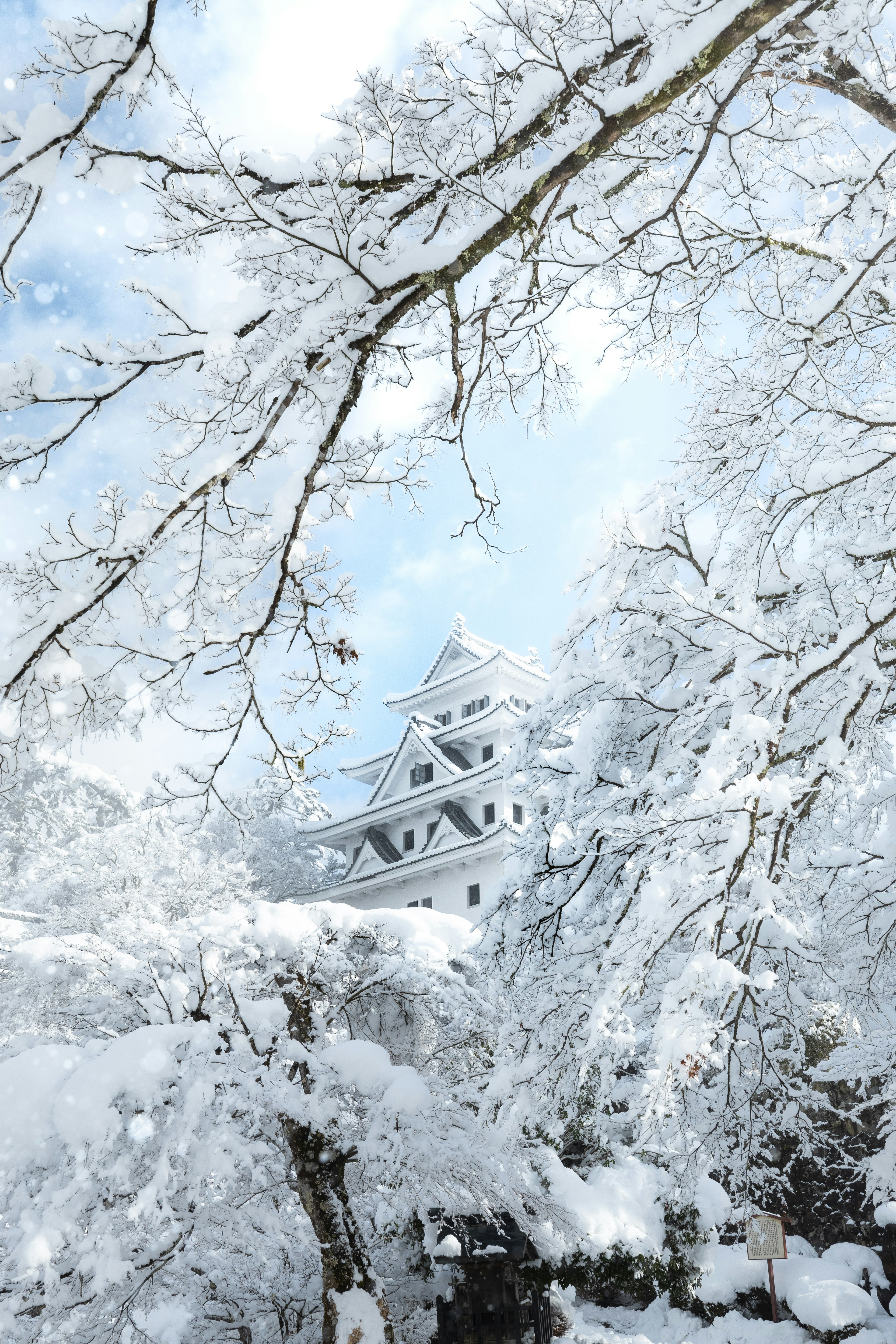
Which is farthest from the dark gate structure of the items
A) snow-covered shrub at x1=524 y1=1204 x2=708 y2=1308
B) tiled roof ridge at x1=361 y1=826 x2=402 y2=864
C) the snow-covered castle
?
tiled roof ridge at x1=361 y1=826 x2=402 y2=864

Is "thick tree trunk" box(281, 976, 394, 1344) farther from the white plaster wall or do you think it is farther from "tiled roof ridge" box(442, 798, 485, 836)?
"tiled roof ridge" box(442, 798, 485, 836)

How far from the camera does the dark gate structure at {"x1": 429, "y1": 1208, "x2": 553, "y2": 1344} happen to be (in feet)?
23.8

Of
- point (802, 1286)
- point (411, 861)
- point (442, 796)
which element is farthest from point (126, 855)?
point (802, 1286)

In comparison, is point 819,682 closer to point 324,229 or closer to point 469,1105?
point 324,229

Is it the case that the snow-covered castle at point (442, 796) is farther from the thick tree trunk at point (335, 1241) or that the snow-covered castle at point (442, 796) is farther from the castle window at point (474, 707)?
the thick tree trunk at point (335, 1241)

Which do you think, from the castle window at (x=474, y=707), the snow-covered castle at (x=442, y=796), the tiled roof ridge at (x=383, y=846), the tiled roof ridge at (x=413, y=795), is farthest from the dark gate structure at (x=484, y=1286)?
the castle window at (x=474, y=707)

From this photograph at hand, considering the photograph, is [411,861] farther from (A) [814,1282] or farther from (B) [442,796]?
(A) [814,1282]

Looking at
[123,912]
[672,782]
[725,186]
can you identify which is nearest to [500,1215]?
[672,782]

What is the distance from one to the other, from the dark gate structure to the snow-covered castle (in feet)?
41.1

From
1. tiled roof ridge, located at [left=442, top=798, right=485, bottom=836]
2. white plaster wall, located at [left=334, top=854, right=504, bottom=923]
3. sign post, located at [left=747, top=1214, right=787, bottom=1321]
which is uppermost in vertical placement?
tiled roof ridge, located at [left=442, top=798, right=485, bottom=836]

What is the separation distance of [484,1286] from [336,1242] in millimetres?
1904

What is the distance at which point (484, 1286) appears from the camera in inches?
287

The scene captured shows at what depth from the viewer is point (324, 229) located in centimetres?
275

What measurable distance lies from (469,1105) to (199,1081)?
315 cm
